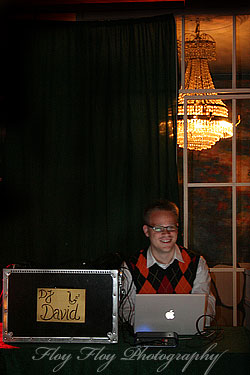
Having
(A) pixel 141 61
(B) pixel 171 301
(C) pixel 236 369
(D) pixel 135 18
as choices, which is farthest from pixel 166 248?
(D) pixel 135 18

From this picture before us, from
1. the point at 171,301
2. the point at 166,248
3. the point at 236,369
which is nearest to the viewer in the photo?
the point at 236,369

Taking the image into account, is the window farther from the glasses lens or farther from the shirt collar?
the glasses lens

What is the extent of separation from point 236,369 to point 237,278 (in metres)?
1.64

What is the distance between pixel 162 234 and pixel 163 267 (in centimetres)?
22

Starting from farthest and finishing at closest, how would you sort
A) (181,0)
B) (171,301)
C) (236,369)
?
(181,0), (171,301), (236,369)

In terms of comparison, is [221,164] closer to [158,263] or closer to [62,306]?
[158,263]

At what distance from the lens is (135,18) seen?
3.19m

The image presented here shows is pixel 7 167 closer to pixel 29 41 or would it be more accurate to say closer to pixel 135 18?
pixel 29 41

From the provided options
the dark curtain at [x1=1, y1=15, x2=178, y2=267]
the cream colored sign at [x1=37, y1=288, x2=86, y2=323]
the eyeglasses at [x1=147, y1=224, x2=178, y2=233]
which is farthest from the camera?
the dark curtain at [x1=1, y1=15, x2=178, y2=267]

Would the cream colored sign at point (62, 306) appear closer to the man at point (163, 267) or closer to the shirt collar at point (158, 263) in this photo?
the man at point (163, 267)

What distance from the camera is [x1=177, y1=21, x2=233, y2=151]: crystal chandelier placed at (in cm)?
321

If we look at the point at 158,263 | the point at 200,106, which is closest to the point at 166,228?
the point at 158,263

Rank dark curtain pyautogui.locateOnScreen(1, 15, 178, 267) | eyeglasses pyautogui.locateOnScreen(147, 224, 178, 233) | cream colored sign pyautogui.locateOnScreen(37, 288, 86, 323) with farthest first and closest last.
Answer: dark curtain pyautogui.locateOnScreen(1, 15, 178, 267)
eyeglasses pyautogui.locateOnScreen(147, 224, 178, 233)
cream colored sign pyautogui.locateOnScreen(37, 288, 86, 323)

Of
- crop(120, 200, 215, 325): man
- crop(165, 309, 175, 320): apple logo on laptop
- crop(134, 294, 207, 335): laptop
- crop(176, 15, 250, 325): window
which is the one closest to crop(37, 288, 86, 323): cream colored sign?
crop(134, 294, 207, 335): laptop
